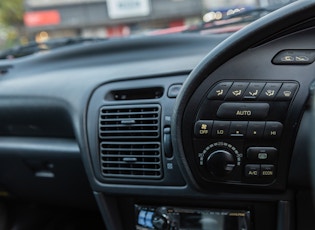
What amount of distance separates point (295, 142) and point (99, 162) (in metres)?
0.73

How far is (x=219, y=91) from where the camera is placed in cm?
136

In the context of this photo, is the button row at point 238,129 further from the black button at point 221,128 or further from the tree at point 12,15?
the tree at point 12,15

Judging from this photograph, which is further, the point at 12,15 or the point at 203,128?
the point at 12,15

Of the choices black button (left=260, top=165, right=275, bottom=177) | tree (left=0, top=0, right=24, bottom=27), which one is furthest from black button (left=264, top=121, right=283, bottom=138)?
tree (left=0, top=0, right=24, bottom=27)

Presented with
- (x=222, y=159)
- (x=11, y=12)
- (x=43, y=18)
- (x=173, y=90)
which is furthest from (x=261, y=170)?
(x=11, y=12)

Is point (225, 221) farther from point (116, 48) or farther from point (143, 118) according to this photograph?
point (116, 48)

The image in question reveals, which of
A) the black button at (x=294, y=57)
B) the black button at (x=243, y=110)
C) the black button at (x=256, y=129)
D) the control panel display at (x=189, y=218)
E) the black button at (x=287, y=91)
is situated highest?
the black button at (x=294, y=57)

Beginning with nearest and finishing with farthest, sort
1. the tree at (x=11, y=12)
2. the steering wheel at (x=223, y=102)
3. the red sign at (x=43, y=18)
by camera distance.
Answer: the steering wheel at (x=223, y=102) < the red sign at (x=43, y=18) < the tree at (x=11, y=12)

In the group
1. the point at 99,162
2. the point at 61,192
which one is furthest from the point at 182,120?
the point at 61,192

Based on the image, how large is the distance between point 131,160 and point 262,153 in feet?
1.61

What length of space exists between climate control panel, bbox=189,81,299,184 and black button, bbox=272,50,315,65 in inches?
2.4

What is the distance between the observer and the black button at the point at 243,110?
4.34 ft

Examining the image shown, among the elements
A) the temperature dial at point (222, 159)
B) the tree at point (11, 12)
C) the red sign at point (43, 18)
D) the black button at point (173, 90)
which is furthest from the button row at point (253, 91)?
the tree at point (11, 12)

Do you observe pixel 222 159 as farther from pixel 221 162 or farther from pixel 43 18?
pixel 43 18
